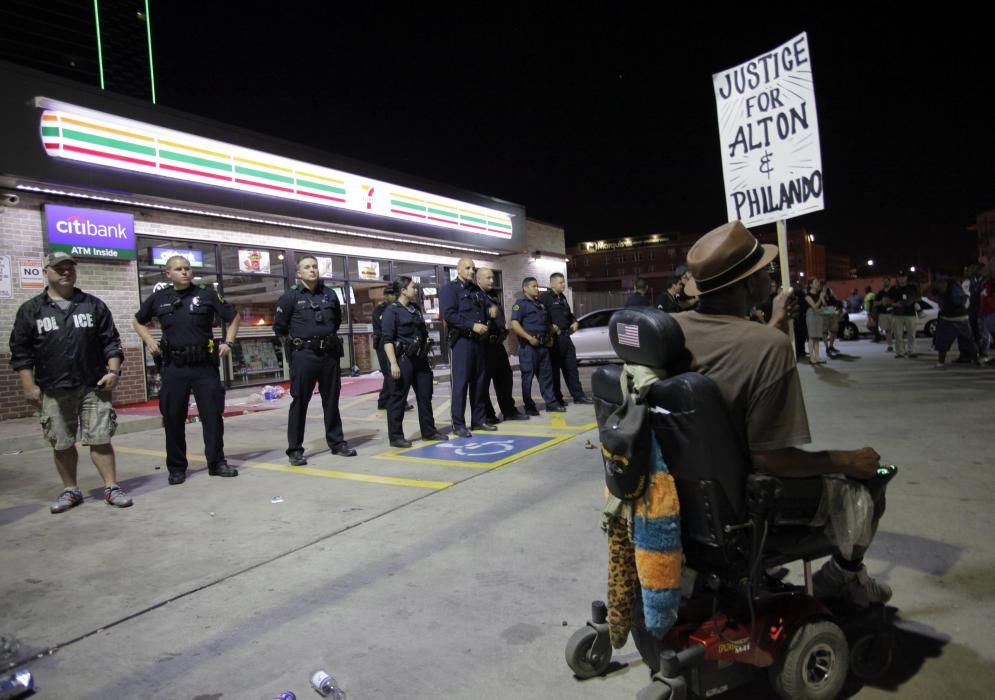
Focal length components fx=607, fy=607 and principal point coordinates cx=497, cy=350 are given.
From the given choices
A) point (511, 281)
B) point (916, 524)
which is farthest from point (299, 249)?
point (916, 524)

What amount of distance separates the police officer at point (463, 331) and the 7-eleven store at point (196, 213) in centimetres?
657

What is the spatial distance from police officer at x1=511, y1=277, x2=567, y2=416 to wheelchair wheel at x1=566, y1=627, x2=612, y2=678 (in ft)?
19.7

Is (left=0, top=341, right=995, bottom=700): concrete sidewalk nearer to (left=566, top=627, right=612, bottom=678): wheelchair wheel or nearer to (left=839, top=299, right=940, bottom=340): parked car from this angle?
(left=566, top=627, right=612, bottom=678): wheelchair wheel

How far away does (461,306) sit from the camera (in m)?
7.14

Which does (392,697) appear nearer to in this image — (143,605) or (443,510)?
(143,605)

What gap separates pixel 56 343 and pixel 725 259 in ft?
16.3

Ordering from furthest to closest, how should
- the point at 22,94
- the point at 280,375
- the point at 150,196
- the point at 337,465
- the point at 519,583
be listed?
the point at 280,375, the point at 150,196, the point at 22,94, the point at 337,465, the point at 519,583

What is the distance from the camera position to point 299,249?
13.8m

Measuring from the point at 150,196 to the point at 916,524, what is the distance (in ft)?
37.9

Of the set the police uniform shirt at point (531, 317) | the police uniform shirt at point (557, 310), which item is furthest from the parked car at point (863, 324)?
the police uniform shirt at point (531, 317)

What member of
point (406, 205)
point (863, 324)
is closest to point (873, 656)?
point (406, 205)

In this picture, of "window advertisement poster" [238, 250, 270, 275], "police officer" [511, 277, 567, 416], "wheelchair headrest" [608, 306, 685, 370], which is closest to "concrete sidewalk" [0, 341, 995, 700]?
"wheelchair headrest" [608, 306, 685, 370]

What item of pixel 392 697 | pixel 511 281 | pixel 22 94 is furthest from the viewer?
pixel 511 281

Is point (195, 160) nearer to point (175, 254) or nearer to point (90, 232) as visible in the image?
point (175, 254)
